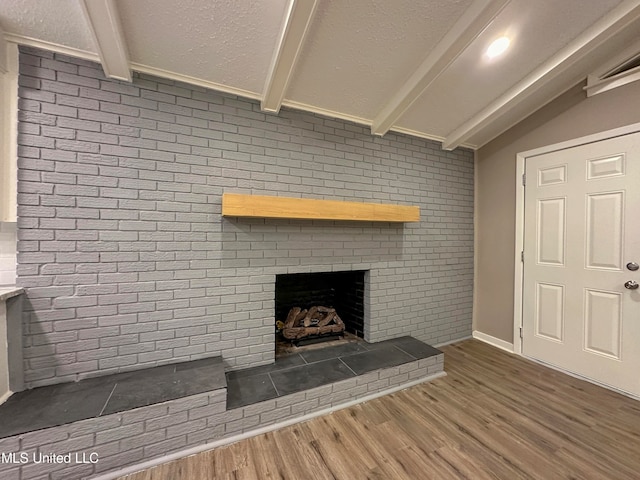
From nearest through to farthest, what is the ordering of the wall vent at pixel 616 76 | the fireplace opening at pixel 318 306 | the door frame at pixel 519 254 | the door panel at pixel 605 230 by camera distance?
the wall vent at pixel 616 76, the door panel at pixel 605 230, the fireplace opening at pixel 318 306, the door frame at pixel 519 254

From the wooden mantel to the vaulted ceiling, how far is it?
824 millimetres

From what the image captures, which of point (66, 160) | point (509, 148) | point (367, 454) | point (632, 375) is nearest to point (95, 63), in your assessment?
point (66, 160)

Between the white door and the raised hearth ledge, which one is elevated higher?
the white door

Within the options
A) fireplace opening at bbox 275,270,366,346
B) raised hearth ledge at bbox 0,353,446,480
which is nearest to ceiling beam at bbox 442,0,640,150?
fireplace opening at bbox 275,270,366,346

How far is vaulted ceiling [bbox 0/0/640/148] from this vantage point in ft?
4.83

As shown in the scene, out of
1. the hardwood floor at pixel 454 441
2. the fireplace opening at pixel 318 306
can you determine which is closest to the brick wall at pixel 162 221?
the fireplace opening at pixel 318 306

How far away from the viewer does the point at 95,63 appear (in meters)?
1.68

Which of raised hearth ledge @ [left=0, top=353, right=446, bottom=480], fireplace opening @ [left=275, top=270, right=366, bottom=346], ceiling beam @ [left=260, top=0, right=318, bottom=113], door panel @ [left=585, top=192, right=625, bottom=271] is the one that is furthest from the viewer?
fireplace opening @ [left=275, top=270, right=366, bottom=346]

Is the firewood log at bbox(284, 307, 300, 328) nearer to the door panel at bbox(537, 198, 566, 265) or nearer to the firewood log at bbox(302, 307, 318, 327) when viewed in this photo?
the firewood log at bbox(302, 307, 318, 327)

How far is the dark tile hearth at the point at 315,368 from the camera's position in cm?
183

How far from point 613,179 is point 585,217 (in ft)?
1.16

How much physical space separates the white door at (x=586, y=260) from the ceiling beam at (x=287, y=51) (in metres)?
2.64

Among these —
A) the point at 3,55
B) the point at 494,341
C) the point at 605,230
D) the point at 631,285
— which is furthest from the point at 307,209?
the point at 494,341

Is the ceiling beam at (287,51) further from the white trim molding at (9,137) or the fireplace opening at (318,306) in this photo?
the fireplace opening at (318,306)
